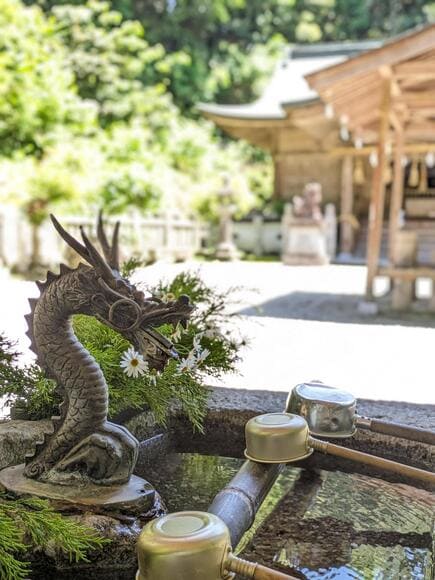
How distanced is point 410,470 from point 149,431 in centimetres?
112

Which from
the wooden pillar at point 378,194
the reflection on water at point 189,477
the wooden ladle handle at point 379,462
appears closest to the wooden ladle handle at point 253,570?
the wooden ladle handle at point 379,462

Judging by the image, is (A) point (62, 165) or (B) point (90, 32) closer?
(A) point (62, 165)

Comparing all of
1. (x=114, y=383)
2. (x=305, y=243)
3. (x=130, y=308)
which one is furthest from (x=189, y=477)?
(x=305, y=243)

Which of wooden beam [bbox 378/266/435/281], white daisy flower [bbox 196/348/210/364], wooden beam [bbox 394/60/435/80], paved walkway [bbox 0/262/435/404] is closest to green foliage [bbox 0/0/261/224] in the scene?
paved walkway [bbox 0/262/435/404]

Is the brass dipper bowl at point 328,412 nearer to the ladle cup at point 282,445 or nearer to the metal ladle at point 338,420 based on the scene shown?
the metal ladle at point 338,420

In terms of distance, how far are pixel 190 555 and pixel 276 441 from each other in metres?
0.75

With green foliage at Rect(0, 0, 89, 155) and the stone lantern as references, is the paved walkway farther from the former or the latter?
the stone lantern

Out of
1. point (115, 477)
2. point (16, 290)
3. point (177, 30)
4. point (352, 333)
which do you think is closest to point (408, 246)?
point (352, 333)

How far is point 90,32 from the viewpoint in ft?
60.8

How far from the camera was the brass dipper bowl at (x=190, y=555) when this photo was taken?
1247 mm

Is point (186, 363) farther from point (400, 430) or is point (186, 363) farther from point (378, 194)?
point (378, 194)

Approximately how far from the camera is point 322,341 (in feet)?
18.6

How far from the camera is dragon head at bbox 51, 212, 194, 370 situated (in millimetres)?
1703

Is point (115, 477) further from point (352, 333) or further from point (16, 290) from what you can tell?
point (16, 290)
